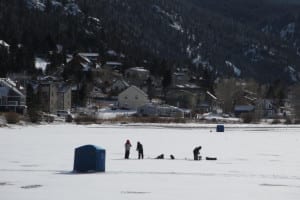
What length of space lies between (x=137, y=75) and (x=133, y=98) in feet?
125

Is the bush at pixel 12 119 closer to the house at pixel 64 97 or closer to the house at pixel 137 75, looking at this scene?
the house at pixel 64 97

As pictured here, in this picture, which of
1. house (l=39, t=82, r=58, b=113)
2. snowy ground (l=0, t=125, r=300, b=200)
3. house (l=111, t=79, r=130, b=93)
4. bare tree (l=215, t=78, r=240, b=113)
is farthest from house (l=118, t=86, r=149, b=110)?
snowy ground (l=0, t=125, r=300, b=200)

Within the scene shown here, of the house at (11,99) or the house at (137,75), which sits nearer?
the house at (11,99)

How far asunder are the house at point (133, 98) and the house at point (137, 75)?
29.0m

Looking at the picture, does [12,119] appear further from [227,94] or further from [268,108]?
[268,108]

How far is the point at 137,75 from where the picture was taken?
192m

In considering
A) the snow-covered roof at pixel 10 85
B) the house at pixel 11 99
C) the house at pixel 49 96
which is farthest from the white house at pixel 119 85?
the house at pixel 11 99

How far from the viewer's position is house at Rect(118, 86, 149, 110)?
505 feet

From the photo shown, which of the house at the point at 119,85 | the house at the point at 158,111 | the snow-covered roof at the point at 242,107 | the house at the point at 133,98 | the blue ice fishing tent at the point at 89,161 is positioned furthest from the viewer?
the house at the point at 119,85

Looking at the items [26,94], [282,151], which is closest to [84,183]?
[282,151]

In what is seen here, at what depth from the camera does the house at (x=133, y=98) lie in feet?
505

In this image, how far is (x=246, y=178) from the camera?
→ 24.9 meters

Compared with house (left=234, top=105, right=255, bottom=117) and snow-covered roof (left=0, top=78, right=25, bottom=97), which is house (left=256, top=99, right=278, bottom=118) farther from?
snow-covered roof (left=0, top=78, right=25, bottom=97)

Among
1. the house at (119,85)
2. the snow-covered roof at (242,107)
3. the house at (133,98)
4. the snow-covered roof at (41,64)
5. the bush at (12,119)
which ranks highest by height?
the snow-covered roof at (41,64)
